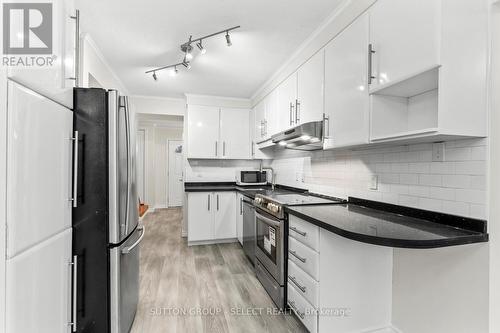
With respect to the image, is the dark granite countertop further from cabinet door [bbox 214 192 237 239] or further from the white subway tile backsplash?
cabinet door [bbox 214 192 237 239]

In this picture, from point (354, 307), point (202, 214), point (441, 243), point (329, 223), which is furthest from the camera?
point (202, 214)

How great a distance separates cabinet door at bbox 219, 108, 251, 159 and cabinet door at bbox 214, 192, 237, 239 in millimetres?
728

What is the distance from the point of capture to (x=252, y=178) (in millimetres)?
4344

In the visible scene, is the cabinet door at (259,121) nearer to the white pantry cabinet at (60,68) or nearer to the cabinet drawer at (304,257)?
the cabinet drawer at (304,257)

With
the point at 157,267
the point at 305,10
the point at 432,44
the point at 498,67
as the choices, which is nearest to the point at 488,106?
the point at 498,67

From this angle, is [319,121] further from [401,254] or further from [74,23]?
[74,23]

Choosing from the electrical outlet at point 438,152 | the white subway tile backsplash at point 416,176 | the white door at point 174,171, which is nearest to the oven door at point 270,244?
the white subway tile backsplash at point 416,176

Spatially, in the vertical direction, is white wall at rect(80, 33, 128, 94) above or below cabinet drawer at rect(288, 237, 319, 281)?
above

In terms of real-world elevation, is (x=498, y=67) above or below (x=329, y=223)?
above

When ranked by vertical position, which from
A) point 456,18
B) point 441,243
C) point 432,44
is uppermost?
point 456,18

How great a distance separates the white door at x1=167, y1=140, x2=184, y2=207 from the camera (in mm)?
7555

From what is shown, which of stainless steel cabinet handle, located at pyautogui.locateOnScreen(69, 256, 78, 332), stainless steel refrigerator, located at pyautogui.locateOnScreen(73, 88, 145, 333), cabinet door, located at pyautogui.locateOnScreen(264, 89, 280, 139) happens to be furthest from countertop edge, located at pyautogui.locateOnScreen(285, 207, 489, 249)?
cabinet door, located at pyautogui.locateOnScreen(264, 89, 280, 139)

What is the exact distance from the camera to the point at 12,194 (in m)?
0.97

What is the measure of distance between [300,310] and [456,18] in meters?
2.05
